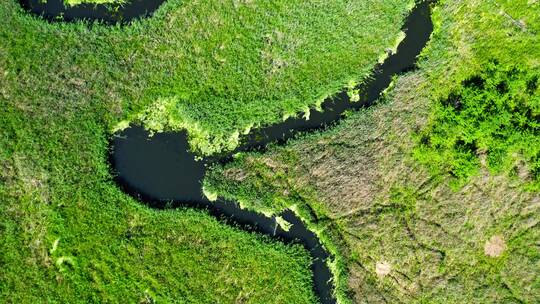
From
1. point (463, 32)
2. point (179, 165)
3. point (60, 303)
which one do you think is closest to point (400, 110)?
point (463, 32)

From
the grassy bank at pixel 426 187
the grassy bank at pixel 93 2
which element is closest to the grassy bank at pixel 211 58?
the grassy bank at pixel 93 2

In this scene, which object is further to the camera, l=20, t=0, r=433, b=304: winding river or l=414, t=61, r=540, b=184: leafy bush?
l=20, t=0, r=433, b=304: winding river

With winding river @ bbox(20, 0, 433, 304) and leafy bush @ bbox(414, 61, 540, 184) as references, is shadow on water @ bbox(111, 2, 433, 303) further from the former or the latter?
leafy bush @ bbox(414, 61, 540, 184)

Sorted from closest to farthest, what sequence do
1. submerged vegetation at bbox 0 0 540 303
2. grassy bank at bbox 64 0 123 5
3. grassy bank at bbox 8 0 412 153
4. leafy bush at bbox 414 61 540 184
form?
leafy bush at bbox 414 61 540 184 → submerged vegetation at bbox 0 0 540 303 → grassy bank at bbox 8 0 412 153 → grassy bank at bbox 64 0 123 5

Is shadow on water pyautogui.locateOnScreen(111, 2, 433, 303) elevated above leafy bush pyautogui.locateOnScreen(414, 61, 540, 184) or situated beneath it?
situated beneath

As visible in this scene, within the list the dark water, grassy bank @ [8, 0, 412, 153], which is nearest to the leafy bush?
grassy bank @ [8, 0, 412, 153]

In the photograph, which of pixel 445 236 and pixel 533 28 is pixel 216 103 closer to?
pixel 445 236
